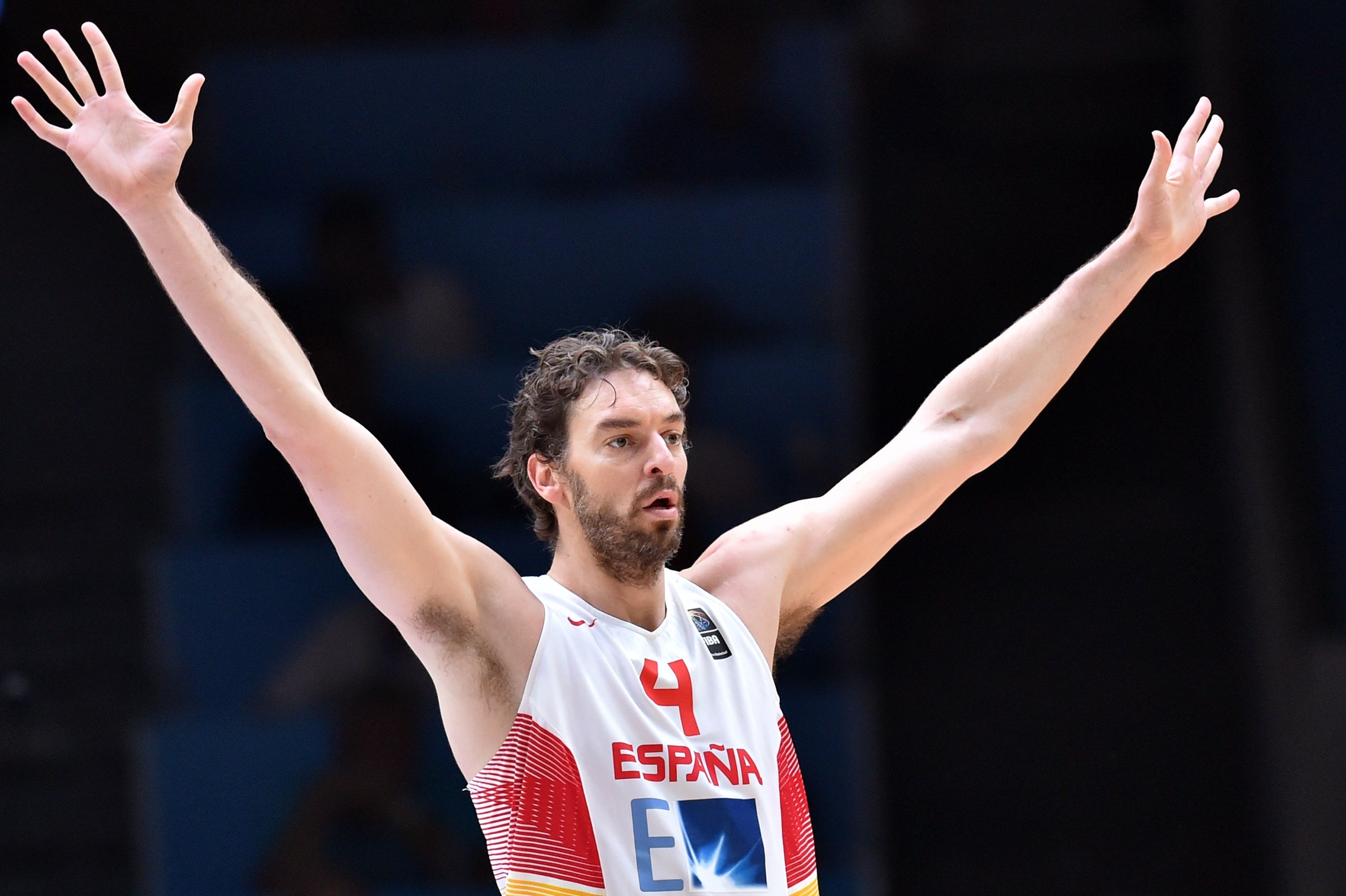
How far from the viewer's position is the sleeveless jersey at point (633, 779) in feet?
8.13

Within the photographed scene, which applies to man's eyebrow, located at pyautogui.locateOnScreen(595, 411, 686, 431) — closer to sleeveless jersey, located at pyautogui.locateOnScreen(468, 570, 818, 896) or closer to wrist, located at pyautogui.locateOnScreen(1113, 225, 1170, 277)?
sleeveless jersey, located at pyautogui.locateOnScreen(468, 570, 818, 896)

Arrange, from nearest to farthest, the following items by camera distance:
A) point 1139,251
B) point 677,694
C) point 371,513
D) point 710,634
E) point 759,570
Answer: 1. point 371,513
2. point 677,694
3. point 710,634
4. point 759,570
5. point 1139,251

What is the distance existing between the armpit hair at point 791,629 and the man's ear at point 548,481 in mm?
544

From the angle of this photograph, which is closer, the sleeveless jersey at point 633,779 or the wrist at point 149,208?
the wrist at point 149,208

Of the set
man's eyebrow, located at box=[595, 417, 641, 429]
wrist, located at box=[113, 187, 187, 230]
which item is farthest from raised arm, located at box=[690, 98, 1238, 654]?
wrist, located at box=[113, 187, 187, 230]

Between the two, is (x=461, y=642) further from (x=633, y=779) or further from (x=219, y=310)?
(x=219, y=310)

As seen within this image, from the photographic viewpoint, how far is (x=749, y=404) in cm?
542

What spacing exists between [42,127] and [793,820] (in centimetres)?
175

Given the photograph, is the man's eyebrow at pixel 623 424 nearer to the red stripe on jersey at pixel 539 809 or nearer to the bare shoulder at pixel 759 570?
the bare shoulder at pixel 759 570

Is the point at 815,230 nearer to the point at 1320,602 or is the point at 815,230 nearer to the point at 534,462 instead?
the point at 1320,602

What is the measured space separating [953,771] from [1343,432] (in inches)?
73.4

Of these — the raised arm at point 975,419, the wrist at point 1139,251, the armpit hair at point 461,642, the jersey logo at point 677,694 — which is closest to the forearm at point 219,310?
the armpit hair at point 461,642

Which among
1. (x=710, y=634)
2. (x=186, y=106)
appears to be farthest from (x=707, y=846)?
(x=186, y=106)

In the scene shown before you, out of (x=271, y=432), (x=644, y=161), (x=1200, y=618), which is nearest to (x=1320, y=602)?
(x=1200, y=618)
